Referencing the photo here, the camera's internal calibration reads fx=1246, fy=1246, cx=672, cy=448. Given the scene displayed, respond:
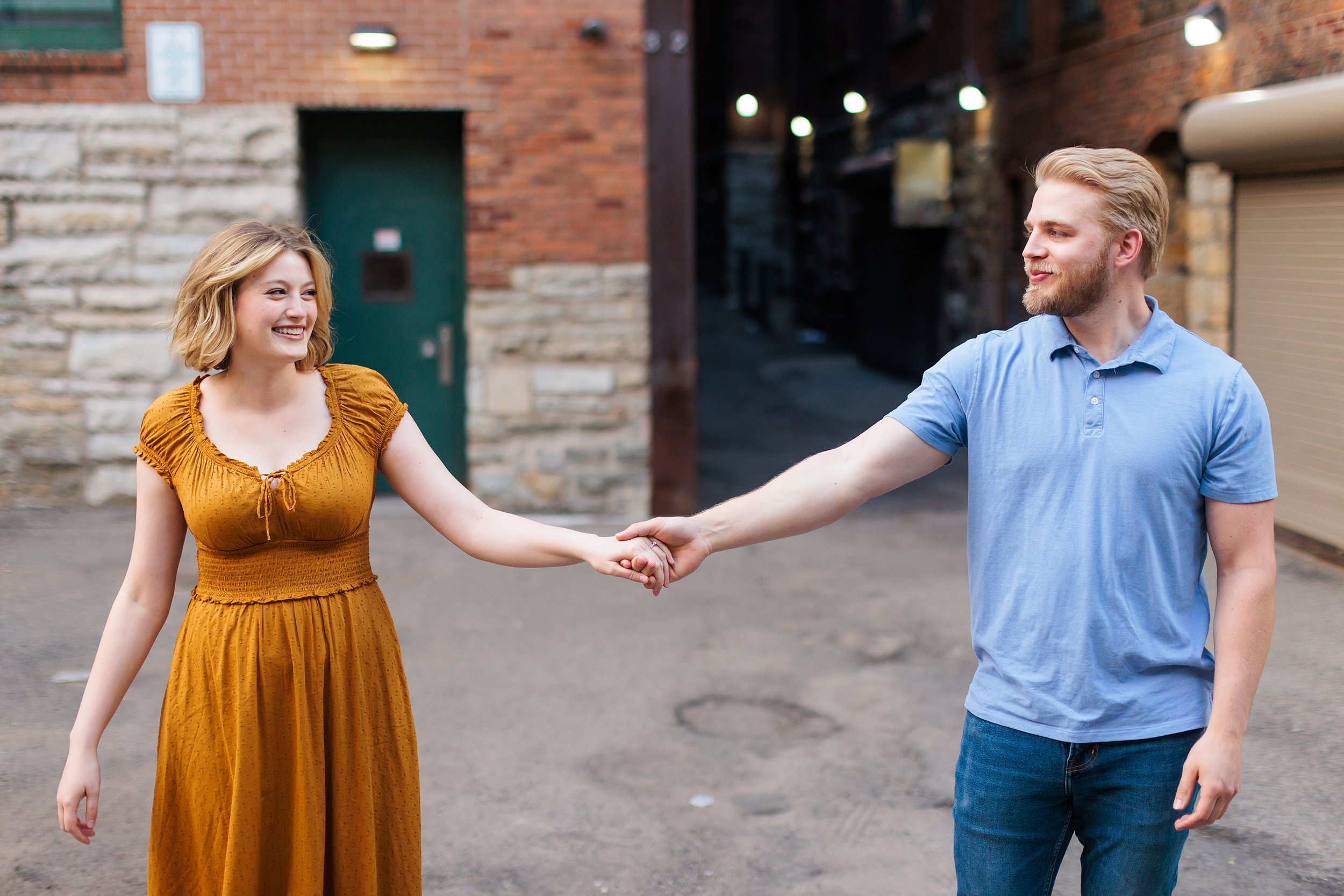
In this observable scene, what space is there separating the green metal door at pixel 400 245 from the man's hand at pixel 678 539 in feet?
20.4

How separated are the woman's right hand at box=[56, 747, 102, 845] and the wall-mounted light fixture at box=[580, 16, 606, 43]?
22.5ft

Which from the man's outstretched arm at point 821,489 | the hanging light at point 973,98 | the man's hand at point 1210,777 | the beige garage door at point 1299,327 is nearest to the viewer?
the man's hand at point 1210,777

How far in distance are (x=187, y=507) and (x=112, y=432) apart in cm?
670

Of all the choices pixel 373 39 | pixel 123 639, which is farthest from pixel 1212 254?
pixel 123 639

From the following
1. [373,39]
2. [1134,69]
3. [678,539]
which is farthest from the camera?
[1134,69]

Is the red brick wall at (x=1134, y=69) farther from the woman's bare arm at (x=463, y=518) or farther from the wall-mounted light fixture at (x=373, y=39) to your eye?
the woman's bare arm at (x=463, y=518)

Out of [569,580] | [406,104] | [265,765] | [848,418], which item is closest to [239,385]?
[265,765]

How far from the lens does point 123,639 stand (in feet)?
8.79

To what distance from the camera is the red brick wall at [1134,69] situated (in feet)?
26.3

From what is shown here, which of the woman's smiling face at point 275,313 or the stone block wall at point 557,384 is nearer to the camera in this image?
the woman's smiling face at point 275,313

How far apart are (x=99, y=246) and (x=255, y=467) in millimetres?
6792

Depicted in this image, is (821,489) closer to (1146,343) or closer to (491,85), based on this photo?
(1146,343)

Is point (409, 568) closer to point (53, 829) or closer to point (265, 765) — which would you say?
point (53, 829)

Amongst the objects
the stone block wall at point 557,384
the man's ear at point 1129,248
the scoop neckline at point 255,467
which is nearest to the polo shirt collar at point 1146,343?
the man's ear at point 1129,248
